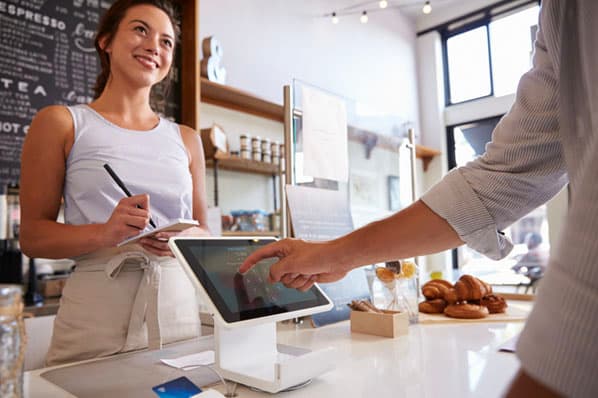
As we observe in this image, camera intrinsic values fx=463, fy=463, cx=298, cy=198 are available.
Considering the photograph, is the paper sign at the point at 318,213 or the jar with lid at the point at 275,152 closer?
the paper sign at the point at 318,213

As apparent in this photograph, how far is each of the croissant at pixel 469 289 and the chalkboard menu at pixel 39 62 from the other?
73.5 inches

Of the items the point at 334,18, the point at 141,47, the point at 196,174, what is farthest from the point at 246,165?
the point at 334,18

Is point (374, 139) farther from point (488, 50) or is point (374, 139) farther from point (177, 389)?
point (488, 50)

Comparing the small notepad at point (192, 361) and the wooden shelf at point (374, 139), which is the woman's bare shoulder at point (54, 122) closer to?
the small notepad at point (192, 361)

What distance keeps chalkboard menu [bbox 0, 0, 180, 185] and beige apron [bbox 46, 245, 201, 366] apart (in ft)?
4.50

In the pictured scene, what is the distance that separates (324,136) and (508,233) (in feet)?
12.1

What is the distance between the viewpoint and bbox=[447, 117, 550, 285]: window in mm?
4906

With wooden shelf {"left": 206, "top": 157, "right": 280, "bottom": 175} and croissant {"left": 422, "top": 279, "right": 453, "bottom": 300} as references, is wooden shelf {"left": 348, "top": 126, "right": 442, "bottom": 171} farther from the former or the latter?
wooden shelf {"left": 206, "top": 157, "right": 280, "bottom": 175}

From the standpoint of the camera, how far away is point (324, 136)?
5.27 ft

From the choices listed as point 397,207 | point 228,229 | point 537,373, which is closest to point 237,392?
point 537,373

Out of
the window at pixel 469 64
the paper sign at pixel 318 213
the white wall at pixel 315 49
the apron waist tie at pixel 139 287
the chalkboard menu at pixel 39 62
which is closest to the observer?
the apron waist tie at pixel 139 287

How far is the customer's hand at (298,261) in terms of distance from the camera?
0.86m

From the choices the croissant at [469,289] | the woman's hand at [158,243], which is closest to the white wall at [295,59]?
the croissant at [469,289]

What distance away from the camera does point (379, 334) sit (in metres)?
1.14
